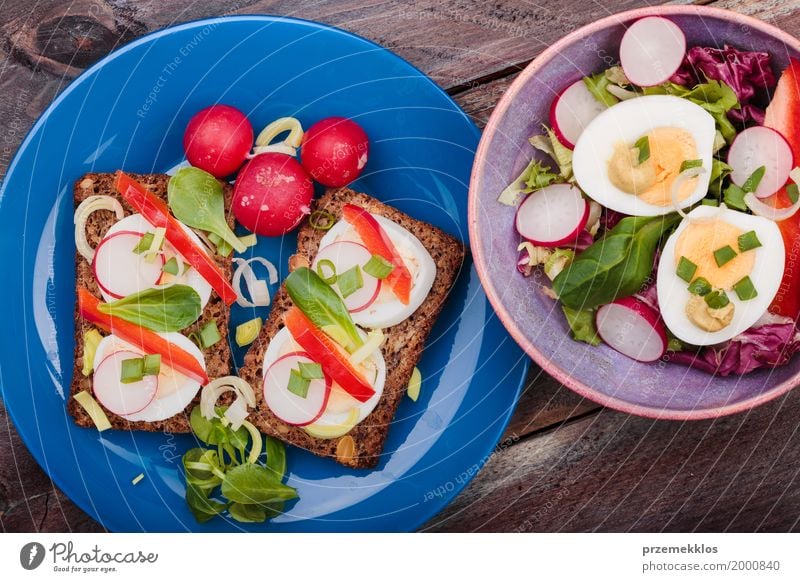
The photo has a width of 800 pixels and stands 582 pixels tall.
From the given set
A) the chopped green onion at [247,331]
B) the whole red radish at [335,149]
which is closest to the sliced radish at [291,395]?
the chopped green onion at [247,331]

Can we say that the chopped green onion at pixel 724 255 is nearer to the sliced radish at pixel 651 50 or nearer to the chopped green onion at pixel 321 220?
the sliced radish at pixel 651 50

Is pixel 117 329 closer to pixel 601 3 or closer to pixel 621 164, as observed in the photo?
pixel 621 164

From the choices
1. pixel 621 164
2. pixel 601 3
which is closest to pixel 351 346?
pixel 621 164

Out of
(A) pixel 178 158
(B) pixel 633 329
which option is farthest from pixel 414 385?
(A) pixel 178 158

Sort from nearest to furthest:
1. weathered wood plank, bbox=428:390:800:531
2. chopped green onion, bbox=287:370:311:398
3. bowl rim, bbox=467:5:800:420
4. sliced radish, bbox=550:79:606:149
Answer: bowl rim, bbox=467:5:800:420 → sliced radish, bbox=550:79:606:149 → chopped green onion, bbox=287:370:311:398 → weathered wood plank, bbox=428:390:800:531

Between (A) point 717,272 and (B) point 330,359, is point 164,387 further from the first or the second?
(A) point 717,272

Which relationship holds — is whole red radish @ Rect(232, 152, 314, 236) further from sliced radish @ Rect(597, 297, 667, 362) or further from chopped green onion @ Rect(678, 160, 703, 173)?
chopped green onion @ Rect(678, 160, 703, 173)
